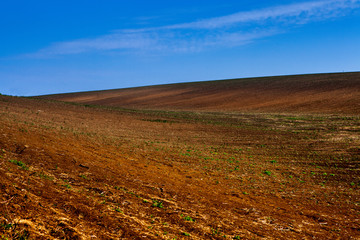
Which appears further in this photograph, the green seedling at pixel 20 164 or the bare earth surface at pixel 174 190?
the green seedling at pixel 20 164

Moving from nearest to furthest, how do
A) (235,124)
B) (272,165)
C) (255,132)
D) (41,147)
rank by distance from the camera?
1. (41,147)
2. (272,165)
3. (255,132)
4. (235,124)

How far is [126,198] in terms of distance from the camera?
8008 mm

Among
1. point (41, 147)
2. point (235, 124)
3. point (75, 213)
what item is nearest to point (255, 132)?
point (235, 124)

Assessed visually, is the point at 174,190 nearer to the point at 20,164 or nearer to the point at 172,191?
the point at 172,191

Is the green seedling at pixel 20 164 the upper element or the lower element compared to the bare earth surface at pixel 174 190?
upper

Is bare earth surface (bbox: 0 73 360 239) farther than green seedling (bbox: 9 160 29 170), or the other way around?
green seedling (bbox: 9 160 29 170)

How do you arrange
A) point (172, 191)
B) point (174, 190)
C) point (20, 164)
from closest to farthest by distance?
point (20, 164)
point (172, 191)
point (174, 190)

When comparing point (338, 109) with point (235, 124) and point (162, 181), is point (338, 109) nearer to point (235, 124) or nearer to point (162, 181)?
point (235, 124)

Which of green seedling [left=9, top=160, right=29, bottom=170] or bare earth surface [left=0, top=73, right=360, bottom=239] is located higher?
green seedling [left=9, top=160, right=29, bottom=170]

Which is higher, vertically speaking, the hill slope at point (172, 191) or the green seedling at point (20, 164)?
the green seedling at point (20, 164)

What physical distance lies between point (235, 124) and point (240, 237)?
25.7 m

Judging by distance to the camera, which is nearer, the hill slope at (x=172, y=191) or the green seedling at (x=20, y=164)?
the hill slope at (x=172, y=191)

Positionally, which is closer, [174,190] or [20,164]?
[20,164]

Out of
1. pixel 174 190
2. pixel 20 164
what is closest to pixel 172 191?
pixel 174 190
